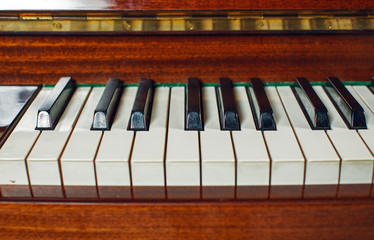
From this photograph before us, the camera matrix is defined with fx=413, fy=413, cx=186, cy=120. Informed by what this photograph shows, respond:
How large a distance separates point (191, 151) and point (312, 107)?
0.36 m

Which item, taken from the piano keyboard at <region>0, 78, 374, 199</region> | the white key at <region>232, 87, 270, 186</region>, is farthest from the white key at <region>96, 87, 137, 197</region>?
the white key at <region>232, 87, 270, 186</region>

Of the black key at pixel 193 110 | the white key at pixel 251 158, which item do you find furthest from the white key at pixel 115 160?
the white key at pixel 251 158

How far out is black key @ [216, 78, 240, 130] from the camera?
1.04 meters

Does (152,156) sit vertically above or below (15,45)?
below

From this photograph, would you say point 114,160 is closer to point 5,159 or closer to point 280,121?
point 5,159

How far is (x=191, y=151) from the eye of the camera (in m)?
0.96

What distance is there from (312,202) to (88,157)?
533mm

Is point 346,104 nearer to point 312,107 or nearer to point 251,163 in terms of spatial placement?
point 312,107

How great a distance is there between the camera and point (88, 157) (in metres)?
0.94

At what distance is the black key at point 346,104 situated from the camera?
1.06m

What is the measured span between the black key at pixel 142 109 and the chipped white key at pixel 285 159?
0.31 metres

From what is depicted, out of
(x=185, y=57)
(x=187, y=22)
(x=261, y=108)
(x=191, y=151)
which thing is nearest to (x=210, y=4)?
(x=187, y=22)

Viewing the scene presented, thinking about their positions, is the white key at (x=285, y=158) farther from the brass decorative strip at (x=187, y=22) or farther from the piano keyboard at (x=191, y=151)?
the brass decorative strip at (x=187, y=22)

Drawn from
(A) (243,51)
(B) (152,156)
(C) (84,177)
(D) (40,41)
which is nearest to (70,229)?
(C) (84,177)
